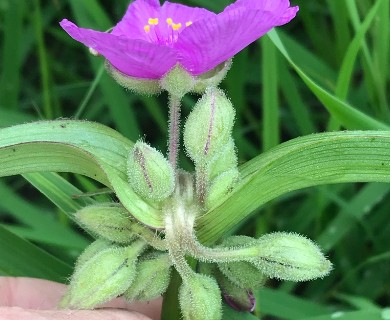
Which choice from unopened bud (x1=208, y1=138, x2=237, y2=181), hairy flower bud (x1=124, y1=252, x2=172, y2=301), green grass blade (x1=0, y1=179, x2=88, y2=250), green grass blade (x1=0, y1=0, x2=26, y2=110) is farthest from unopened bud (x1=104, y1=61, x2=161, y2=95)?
green grass blade (x1=0, y1=0, x2=26, y2=110)

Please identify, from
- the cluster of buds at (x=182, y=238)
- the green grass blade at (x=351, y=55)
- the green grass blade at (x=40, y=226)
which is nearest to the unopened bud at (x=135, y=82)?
the cluster of buds at (x=182, y=238)

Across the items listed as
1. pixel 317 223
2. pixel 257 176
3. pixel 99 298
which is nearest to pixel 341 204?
pixel 317 223

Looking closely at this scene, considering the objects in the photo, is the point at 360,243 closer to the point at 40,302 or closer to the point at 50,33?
the point at 40,302

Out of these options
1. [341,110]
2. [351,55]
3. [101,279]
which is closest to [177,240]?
[101,279]

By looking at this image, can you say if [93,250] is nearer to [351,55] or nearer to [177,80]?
[177,80]

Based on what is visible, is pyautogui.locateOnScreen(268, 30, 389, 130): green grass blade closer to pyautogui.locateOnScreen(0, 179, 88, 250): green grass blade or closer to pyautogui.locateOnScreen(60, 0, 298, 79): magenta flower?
pyautogui.locateOnScreen(60, 0, 298, 79): magenta flower

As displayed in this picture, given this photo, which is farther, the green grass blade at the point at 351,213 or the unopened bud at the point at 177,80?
the green grass blade at the point at 351,213

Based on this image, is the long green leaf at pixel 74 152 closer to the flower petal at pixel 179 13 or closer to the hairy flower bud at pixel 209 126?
the hairy flower bud at pixel 209 126
